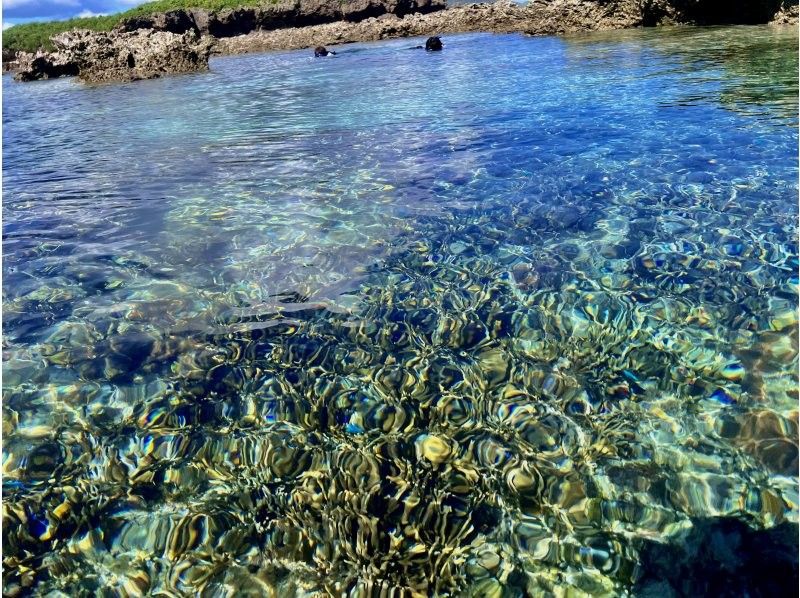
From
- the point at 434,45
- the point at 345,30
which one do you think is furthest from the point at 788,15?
the point at 345,30

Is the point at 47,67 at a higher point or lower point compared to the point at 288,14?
lower

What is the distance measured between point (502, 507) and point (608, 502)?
1.83 ft

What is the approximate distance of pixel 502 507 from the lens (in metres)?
2.88

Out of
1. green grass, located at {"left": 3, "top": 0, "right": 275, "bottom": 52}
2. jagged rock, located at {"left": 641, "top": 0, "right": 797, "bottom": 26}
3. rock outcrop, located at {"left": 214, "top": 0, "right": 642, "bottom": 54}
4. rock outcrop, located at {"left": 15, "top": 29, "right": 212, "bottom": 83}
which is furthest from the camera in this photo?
green grass, located at {"left": 3, "top": 0, "right": 275, "bottom": 52}

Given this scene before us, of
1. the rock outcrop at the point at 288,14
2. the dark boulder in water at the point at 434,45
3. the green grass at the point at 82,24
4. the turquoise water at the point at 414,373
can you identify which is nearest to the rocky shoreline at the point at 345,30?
the rock outcrop at the point at 288,14

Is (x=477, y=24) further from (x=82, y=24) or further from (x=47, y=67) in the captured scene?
(x=82, y=24)

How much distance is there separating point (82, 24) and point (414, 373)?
67803mm

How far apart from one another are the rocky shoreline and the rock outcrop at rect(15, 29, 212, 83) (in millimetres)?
45

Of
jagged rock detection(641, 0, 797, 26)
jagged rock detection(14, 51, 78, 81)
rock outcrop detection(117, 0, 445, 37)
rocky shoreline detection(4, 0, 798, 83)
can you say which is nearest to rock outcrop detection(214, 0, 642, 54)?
rocky shoreline detection(4, 0, 798, 83)

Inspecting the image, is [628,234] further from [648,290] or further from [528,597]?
[528,597]

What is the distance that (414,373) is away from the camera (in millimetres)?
3875

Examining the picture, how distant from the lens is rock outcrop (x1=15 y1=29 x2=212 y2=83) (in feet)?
83.4

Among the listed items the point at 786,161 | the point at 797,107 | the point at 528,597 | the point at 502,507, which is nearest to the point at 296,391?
the point at 502,507

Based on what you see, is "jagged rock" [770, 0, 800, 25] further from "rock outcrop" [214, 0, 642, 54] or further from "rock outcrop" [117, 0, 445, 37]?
"rock outcrop" [117, 0, 445, 37]
